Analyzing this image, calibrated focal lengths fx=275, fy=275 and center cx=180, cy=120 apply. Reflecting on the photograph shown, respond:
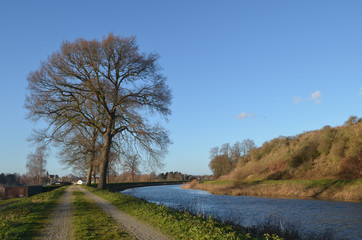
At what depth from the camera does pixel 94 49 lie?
2333 centimetres

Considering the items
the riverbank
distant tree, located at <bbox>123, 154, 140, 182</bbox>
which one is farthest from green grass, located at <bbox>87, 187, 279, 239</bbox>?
the riverbank

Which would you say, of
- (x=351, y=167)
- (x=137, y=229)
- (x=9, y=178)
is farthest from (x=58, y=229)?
(x=9, y=178)

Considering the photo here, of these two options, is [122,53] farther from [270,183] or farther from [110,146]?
[270,183]

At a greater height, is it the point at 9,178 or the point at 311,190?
the point at 9,178

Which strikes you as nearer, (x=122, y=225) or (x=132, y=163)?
(x=122, y=225)

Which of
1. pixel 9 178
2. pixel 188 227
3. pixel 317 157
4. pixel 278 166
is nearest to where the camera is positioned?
pixel 188 227

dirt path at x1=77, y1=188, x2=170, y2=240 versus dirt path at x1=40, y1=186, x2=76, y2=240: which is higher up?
dirt path at x1=40, y1=186, x2=76, y2=240

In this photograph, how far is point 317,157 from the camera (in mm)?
34281

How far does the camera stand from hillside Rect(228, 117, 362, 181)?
2750cm

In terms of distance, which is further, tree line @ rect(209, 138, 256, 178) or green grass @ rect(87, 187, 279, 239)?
tree line @ rect(209, 138, 256, 178)

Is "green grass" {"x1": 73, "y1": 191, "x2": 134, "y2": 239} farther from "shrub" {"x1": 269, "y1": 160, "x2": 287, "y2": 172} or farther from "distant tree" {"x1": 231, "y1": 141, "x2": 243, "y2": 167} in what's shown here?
"distant tree" {"x1": 231, "y1": 141, "x2": 243, "y2": 167}

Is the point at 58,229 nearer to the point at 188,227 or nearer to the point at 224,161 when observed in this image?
the point at 188,227

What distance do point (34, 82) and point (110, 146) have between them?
8.61 metres

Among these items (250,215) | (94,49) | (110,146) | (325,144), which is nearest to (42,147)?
(110,146)
